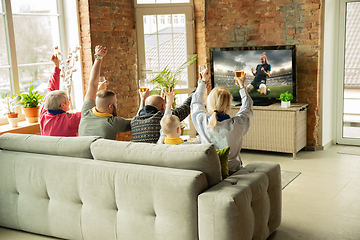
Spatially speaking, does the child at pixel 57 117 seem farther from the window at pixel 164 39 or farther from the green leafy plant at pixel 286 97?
Answer: the green leafy plant at pixel 286 97

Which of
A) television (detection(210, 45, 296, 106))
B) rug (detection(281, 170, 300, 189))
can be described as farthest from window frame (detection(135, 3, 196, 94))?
rug (detection(281, 170, 300, 189))

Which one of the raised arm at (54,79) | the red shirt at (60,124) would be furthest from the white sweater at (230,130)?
the raised arm at (54,79)

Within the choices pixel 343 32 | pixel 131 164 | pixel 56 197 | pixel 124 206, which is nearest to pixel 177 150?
pixel 131 164

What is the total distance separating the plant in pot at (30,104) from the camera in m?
4.55

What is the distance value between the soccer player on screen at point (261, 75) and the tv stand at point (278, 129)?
313 millimetres

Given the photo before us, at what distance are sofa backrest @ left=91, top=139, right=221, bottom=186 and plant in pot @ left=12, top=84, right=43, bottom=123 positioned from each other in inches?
81.0

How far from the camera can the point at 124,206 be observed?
263cm

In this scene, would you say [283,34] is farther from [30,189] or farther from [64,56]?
[30,189]

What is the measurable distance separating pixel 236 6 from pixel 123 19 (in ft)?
5.59

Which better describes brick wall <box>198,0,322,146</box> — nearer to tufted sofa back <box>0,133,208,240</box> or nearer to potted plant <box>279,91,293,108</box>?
potted plant <box>279,91,293,108</box>

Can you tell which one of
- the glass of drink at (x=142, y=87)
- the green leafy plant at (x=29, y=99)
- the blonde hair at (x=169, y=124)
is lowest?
the blonde hair at (x=169, y=124)

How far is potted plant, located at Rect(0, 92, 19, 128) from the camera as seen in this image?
172 inches

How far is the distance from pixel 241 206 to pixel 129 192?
77 centimetres

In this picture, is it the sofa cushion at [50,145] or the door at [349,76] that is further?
the door at [349,76]
